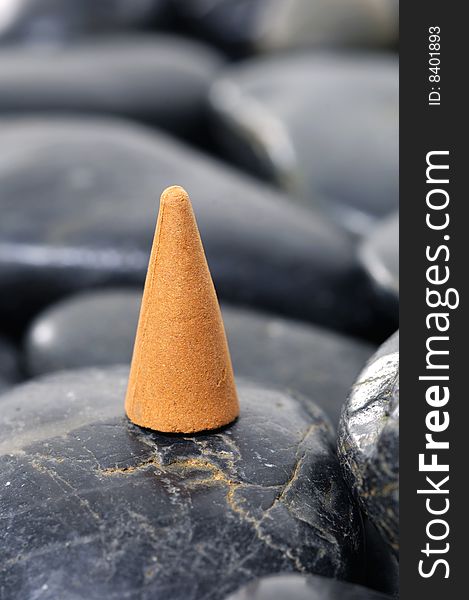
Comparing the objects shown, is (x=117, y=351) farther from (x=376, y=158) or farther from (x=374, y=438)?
(x=376, y=158)

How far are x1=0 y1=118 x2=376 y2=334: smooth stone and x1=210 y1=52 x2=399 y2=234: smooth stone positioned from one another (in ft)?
0.65

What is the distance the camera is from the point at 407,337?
2.74 ft

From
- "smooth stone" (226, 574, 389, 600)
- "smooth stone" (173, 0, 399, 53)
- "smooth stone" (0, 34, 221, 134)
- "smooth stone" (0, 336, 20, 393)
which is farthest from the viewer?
"smooth stone" (173, 0, 399, 53)

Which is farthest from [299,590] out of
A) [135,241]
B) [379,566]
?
[135,241]

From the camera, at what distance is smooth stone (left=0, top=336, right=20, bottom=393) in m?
→ 1.40

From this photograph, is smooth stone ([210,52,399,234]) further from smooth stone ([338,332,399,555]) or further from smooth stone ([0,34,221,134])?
smooth stone ([338,332,399,555])

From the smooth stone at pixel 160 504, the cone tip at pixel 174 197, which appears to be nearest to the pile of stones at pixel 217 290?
the smooth stone at pixel 160 504

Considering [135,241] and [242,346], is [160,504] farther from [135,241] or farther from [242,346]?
[135,241]

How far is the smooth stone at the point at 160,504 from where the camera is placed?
75 cm

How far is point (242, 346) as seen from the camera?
50.7 inches

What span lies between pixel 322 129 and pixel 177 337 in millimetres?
1140

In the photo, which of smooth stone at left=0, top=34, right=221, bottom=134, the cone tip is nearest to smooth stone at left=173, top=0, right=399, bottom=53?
smooth stone at left=0, top=34, right=221, bottom=134

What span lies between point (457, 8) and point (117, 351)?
2.14 feet

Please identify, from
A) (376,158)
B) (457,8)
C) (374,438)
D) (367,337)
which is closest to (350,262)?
(367,337)
